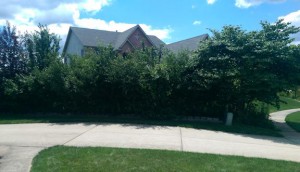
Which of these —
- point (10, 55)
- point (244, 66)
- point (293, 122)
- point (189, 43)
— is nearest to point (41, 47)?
point (10, 55)

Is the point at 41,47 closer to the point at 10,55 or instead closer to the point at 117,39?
the point at 10,55

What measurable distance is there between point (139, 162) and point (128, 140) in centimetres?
252

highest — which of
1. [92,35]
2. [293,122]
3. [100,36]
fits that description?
[92,35]

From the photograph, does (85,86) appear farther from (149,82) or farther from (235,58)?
(235,58)

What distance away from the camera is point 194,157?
7.23 meters

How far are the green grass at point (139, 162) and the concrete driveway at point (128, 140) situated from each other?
55 cm

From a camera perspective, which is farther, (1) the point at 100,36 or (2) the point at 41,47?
(1) the point at 100,36

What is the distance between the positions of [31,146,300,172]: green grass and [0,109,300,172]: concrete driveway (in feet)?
1.82

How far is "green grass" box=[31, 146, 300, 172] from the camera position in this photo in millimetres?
6293

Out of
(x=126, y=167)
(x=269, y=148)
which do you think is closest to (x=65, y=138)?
(x=126, y=167)

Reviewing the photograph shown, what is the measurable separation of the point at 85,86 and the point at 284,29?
910cm

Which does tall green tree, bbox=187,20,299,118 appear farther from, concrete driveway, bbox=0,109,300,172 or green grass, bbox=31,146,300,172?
green grass, bbox=31,146,300,172

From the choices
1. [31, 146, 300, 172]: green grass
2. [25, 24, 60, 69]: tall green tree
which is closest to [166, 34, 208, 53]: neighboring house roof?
[25, 24, 60, 69]: tall green tree

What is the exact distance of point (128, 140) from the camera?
9.12 metres
